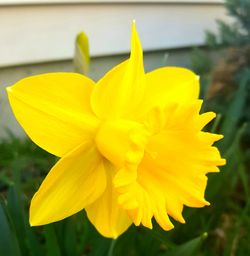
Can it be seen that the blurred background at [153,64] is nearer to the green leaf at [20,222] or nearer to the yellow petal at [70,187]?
the green leaf at [20,222]

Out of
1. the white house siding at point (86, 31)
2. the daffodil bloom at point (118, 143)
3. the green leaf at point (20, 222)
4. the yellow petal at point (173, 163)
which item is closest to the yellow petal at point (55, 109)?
the daffodil bloom at point (118, 143)

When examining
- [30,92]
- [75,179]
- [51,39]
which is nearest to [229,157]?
[75,179]

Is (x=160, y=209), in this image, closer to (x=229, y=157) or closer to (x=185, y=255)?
(x=185, y=255)

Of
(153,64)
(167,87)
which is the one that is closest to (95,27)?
(153,64)

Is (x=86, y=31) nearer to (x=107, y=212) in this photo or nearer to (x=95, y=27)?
(x=95, y=27)

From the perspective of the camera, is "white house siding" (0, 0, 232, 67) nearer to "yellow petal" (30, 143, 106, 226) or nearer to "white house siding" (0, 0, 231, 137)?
"white house siding" (0, 0, 231, 137)

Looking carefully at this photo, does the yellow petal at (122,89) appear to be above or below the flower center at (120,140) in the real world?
above

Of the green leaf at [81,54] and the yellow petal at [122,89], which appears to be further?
the green leaf at [81,54]
